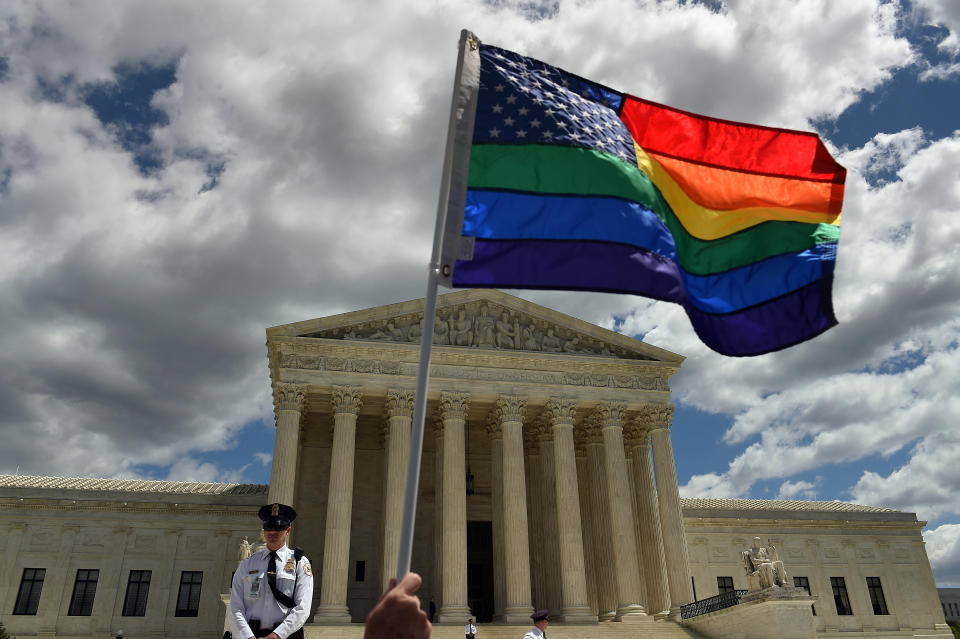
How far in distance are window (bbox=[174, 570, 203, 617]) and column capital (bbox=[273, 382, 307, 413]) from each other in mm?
12404

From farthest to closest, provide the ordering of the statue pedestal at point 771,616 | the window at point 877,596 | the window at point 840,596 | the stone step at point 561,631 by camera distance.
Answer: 1. the window at point 877,596
2. the window at point 840,596
3. the stone step at point 561,631
4. the statue pedestal at point 771,616

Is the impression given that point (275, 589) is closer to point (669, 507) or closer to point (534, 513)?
point (669, 507)

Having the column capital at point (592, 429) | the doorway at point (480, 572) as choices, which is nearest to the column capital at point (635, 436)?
the column capital at point (592, 429)

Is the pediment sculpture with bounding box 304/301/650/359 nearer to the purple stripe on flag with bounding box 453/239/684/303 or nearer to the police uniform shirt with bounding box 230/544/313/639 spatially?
the purple stripe on flag with bounding box 453/239/684/303

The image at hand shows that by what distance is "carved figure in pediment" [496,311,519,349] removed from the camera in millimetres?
36062

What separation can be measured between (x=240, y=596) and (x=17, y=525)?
39209 mm

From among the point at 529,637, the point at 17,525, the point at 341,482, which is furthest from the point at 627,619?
the point at 17,525

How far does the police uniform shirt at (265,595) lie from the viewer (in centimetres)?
612

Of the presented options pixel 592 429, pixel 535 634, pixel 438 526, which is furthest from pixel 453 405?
pixel 535 634

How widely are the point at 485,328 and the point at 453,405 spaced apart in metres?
4.45

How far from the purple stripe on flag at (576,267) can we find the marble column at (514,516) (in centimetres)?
2646

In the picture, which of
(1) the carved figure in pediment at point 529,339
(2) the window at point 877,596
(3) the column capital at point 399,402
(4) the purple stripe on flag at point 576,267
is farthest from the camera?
(2) the window at point 877,596

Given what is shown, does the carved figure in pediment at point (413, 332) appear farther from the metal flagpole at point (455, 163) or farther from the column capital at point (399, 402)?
the metal flagpole at point (455, 163)

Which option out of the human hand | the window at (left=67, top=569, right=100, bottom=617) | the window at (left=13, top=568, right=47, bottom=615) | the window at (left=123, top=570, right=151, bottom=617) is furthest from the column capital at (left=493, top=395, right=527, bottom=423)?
the human hand
